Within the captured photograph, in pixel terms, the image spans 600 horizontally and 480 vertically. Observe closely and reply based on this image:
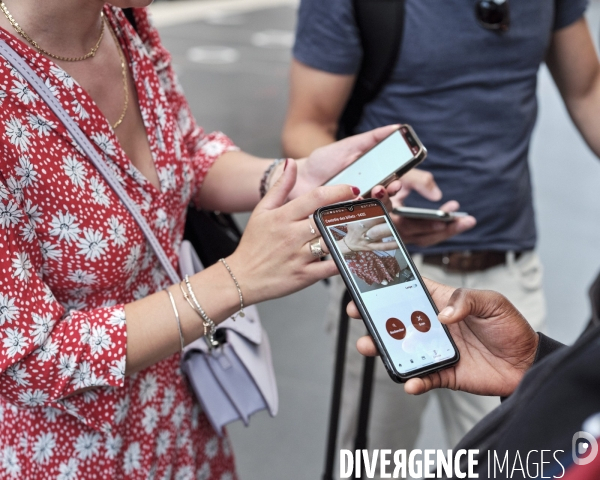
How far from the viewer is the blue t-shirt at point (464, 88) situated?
55.6 inches

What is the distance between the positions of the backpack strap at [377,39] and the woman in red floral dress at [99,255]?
1.17 feet

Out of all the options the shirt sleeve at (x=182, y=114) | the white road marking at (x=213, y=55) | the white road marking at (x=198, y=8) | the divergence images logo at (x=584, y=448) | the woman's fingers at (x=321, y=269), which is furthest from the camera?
the white road marking at (x=198, y=8)

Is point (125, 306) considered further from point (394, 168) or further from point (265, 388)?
point (394, 168)

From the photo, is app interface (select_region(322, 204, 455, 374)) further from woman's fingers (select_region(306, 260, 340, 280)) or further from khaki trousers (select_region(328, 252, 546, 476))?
khaki trousers (select_region(328, 252, 546, 476))

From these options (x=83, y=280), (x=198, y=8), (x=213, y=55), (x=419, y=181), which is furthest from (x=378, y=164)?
(x=198, y=8)

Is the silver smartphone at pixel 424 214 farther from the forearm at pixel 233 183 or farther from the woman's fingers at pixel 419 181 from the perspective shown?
the forearm at pixel 233 183

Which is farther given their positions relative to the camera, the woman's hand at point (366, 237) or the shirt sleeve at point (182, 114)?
the shirt sleeve at point (182, 114)

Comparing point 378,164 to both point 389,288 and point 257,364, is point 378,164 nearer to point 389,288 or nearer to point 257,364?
point 389,288

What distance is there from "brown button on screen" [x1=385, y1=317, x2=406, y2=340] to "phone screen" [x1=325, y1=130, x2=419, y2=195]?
290 millimetres

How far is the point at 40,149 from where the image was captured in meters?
0.88

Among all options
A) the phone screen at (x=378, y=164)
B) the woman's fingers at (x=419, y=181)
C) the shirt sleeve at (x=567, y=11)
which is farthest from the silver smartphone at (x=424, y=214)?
the shirt sleeve at (x=567, y=11)

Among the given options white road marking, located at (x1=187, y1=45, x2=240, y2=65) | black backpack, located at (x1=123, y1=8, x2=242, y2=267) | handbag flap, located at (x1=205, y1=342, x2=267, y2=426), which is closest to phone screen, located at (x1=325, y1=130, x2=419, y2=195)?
black backpack, located at (x1=123, y1=8, x2=242, y2=267)

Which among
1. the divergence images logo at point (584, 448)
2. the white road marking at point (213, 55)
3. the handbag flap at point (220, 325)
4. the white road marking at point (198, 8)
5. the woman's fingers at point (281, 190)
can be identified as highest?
the divergence images logo at point (584, 448)

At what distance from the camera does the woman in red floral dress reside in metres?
0.87
